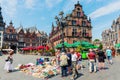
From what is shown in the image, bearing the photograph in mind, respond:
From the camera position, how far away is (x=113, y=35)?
244 ft

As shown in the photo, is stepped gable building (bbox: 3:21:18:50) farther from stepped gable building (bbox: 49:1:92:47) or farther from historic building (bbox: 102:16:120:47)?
historic building (bbox: 102:16:120:47)

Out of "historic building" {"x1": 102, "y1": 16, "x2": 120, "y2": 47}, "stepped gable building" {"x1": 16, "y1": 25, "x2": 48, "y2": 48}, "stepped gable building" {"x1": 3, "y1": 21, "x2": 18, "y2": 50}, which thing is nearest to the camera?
"historic building" {"x1": 102, "y1": 16, "x2": 120, "y2": 47}

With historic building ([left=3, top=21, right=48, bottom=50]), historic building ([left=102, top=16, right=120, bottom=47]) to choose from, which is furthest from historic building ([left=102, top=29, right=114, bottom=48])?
historic building ([left=3, top=21, right=48, bottom=50])

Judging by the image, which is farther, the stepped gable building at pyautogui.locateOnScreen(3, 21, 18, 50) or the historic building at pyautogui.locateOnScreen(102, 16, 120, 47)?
the stepped gable building at pyautogui.locateOnScreen(3, 21, 18, 50)

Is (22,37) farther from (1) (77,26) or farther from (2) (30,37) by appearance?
(1) (77,26)

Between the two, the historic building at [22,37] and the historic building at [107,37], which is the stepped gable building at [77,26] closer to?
the historic building at [107,37]

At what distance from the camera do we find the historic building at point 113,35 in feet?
231

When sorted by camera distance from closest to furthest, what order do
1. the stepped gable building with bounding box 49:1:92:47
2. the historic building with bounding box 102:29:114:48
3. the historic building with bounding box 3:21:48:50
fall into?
the stepped gable building with bounding box 49:1:92:47 → the historic building with bounding box 102:29:114:48 → the historic building with bounding box 3:21:48:50

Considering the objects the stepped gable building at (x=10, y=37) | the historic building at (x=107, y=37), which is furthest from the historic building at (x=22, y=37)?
the historic building at (x=107, y=37)

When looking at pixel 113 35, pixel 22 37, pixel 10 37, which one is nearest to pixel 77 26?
pixel 113 35

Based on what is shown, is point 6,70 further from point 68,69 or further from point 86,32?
point 86,32

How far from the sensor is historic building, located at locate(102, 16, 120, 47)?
70450 millimetres

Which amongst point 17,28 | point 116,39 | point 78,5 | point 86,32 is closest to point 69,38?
point 86,32

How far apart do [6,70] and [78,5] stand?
127 ft
